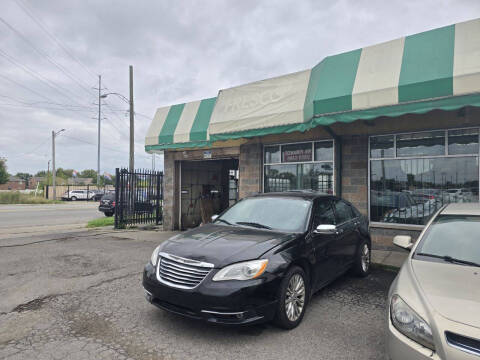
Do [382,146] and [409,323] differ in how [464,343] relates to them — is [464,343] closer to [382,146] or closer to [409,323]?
[409,323]

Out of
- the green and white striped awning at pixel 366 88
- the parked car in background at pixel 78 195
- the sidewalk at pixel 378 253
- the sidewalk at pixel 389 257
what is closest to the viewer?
the green and white striped awning at pixel 366 88

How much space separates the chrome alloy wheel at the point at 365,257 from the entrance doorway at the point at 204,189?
7317mm

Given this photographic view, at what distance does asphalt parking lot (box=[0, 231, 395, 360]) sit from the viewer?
10.4 feet

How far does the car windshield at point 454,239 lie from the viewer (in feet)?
10.3

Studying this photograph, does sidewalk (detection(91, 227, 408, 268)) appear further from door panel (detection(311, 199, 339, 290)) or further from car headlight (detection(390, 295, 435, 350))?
car headlight (detection(390, 295, 435, 350))

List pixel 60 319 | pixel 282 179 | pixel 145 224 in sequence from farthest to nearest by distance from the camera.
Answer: pixel 145 224
pixel 282 179
pixel 60 319

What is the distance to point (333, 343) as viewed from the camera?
11.1 ft

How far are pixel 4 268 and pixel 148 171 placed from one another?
734 centimetres

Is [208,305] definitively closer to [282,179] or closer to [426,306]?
[426,306]

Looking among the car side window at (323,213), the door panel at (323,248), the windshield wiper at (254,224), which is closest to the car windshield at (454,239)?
the door panel at (323,248)

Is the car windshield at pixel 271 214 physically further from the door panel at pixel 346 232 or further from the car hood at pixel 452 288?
the car hood at pixel 452 288

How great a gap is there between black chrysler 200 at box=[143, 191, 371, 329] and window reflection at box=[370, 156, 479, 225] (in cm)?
340

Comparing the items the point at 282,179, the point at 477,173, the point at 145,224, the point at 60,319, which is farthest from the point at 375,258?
the point at 145,224

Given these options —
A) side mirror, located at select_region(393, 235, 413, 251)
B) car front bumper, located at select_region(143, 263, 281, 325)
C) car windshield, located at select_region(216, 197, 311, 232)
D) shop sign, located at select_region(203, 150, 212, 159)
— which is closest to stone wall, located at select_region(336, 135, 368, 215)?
car windshield, located at select_region(216, 197, 311, 232)
